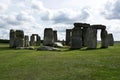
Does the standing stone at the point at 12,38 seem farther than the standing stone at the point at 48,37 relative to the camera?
No

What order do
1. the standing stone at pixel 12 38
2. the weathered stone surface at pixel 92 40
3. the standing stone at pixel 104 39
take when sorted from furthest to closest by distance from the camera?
1. the standing stone at pixel 12 38
2. the standing stone at pixel 104 39
3. the weathered stone surface at pixel 92 40

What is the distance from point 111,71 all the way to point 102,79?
253 centimetres

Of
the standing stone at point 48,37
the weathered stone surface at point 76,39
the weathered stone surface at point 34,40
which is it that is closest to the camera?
the weathered stone surface at point 76,39

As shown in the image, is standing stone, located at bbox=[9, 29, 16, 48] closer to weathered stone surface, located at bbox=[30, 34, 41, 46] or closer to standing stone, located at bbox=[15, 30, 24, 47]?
standing stone, located at bbox=[15, 30, 24, 47]

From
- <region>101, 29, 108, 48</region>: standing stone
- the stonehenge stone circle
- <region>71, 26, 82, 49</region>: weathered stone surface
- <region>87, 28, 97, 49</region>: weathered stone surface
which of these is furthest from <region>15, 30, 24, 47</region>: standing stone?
<region>101, 29, 108, 48</region>: standing stone

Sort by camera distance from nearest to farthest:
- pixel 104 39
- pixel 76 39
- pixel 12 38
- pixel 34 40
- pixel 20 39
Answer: pixel 104 39, pixel 76 39, pixel 20 39, pixel 12 38, pixel 34 40

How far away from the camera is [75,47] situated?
→ 4241cm

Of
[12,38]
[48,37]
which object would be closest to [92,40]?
[48,37]

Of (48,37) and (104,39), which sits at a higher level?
(48,37)

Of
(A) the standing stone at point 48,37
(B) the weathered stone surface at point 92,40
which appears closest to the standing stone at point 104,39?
(B) the weathered stone surface at point 92,40

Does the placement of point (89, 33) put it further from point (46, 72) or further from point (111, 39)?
point (46, 72)

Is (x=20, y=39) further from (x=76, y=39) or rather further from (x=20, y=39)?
(x=76, y=39)

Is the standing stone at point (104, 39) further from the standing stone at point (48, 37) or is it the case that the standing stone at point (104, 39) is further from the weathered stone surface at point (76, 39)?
the standing stone at point (48, 37)

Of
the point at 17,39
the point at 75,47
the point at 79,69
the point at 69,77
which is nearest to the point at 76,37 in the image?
the point at 75,47
